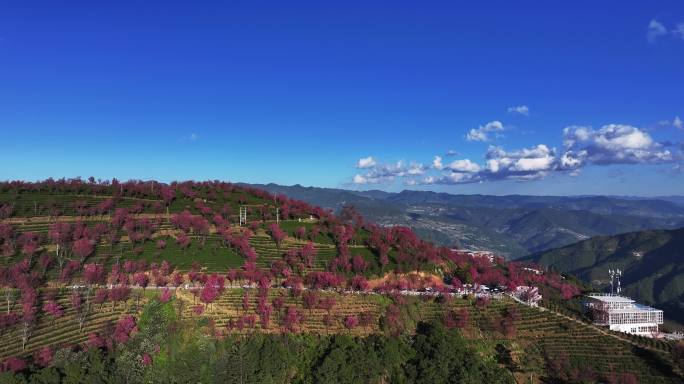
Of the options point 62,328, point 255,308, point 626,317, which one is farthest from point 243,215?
point 626,317

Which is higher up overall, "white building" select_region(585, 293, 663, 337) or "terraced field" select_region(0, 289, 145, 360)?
"terraced field" select_region(0, 289, 145, 360)

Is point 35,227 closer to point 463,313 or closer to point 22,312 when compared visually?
point 22,312

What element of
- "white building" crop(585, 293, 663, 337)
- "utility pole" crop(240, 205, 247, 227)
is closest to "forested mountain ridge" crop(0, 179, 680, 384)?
"utility pole" crop(240, 205, 247, 227)

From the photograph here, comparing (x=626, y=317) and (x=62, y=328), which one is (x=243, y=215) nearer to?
(x=62, y=328)

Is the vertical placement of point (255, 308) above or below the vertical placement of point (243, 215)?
below

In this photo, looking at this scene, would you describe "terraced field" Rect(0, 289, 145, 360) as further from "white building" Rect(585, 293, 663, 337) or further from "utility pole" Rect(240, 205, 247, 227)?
"white building" Rect(585, 293, 663, 337)

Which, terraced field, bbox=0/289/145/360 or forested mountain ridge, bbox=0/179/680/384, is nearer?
terraced field, bbox=0/289/145/360

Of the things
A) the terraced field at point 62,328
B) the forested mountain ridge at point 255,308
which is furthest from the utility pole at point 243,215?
the terraced field at point 62,328

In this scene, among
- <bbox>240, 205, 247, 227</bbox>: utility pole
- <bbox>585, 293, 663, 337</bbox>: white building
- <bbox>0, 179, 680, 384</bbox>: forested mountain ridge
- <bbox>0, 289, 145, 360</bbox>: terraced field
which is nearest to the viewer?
<bbox>0, 289, 145, 360</bbox>: terraced field

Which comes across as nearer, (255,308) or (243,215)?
(255,308)

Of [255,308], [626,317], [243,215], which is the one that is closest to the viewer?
[255,308]
